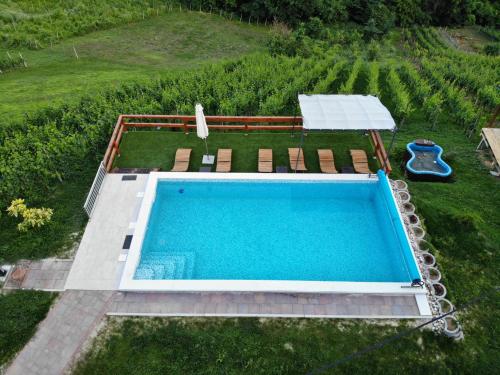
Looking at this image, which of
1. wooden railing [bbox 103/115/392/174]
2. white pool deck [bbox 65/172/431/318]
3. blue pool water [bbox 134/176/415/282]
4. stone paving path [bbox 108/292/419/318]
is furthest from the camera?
wooden railing [bbox 103/115/392/174]

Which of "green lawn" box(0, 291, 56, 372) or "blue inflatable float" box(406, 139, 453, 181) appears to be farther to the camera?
"blue inflatable float" box(406, 139, 453, 181)

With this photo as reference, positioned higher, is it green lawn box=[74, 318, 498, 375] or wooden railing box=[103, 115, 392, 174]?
wooden railing box=[103, 115, 392, 174]

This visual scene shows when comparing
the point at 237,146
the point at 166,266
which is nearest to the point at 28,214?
the point at 166,266

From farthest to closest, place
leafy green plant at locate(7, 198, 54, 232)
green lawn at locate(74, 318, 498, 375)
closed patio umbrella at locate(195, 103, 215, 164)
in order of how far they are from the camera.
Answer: closed patio umbrella at locate(195, 103, 215, 164) < leafy green plant at locate(7, 198, 54, 232) < green lawn at locate(74, 318, 498, 375)

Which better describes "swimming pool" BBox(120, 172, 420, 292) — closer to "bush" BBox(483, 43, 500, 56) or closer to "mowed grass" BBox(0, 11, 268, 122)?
"mowed grass" BBox(0, 11, 268, 122)

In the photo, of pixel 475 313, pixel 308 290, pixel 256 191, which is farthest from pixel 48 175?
pixel 475 313

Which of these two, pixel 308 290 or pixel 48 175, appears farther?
pixel 48 175

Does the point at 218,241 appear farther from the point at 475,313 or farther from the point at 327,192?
the point at 475,313

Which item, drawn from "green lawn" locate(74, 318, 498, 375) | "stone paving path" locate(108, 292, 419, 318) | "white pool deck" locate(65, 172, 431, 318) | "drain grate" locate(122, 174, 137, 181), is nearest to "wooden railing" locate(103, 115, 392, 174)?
"drain grate" locate(122, 174, 137, 181)
